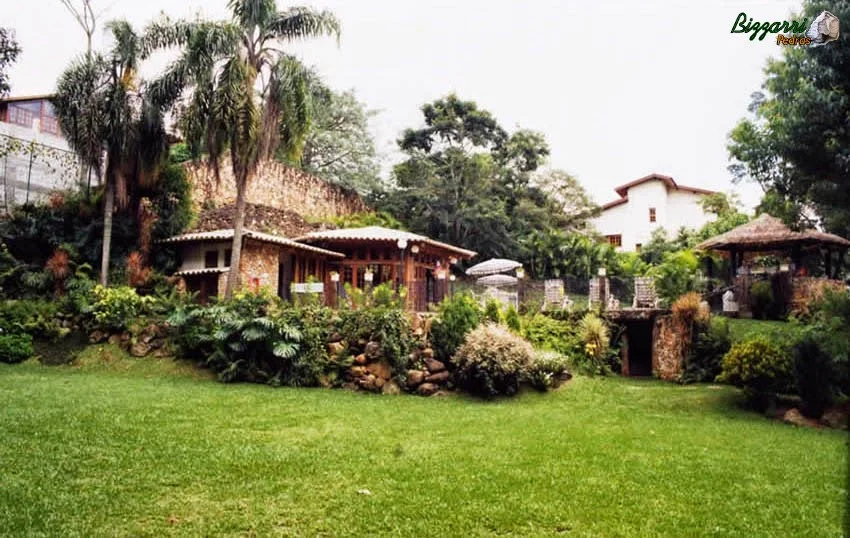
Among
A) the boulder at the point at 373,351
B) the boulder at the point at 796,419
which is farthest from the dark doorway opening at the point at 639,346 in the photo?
the boulder at the point at 373,351

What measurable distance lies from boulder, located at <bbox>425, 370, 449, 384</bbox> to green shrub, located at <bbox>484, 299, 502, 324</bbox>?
176 centimetres

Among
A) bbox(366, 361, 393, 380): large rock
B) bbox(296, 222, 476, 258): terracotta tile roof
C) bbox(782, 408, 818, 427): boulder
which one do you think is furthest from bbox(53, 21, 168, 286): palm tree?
bbox(782, 408, 818, 427): boulder

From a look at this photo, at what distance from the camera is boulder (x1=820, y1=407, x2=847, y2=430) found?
30.9ft

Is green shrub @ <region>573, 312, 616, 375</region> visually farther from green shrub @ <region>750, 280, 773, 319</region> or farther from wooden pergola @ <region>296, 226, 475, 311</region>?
wooden pergola @ <region>296, 226, 475, 311</region>

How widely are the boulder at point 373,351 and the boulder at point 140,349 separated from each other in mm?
5316

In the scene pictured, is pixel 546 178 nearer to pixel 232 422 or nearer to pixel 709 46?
pixel 709 46

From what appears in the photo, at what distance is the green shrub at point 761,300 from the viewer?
17.3 meters

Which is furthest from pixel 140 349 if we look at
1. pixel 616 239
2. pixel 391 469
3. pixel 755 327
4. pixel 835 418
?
pixel 616 239

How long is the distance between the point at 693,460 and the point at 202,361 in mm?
10184

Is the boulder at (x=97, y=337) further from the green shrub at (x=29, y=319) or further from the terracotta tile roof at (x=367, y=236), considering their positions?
the terracotta tile roof at (x=367, y=236)

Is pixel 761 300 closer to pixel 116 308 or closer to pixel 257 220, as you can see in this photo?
pixel 257 220

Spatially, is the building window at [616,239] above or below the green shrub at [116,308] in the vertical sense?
above

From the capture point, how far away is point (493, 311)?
13570 millimetres

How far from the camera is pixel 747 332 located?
14875 millimetres
